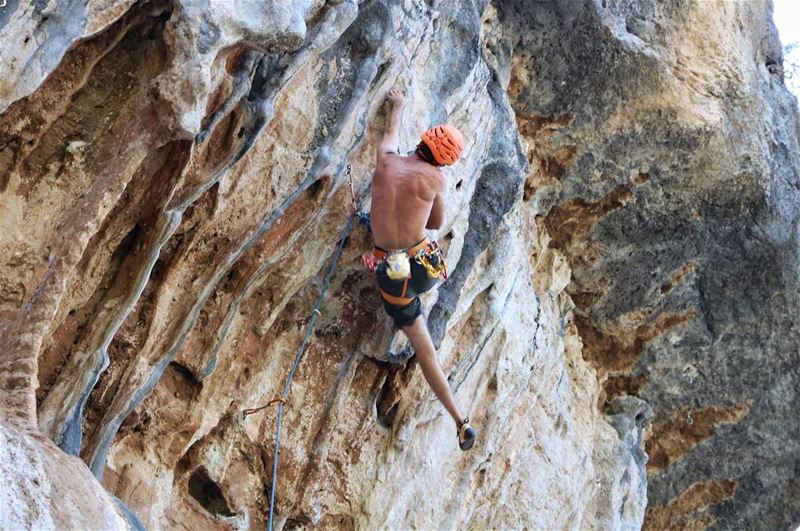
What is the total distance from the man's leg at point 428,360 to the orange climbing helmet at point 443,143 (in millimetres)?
1038

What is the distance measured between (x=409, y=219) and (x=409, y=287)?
1.36ft

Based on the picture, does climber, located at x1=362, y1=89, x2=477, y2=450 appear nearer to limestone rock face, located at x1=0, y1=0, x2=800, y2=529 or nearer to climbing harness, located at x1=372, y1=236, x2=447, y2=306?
climbing harness, located at x1=372, y1=236, x2=447, y2=306

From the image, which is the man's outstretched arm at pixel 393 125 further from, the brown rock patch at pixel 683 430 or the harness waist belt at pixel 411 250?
the brown rock patch at pixel 683 430

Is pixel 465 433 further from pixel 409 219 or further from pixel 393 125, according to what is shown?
pixel 393 125

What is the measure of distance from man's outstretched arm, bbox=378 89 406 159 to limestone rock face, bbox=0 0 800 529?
113 millimetres

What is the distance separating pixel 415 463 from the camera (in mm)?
6855

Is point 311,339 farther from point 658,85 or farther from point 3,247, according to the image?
point 658,85

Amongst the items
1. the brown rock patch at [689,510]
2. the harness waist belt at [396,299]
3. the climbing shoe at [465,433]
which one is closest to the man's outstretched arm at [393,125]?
the harness waist belt at [396,299]

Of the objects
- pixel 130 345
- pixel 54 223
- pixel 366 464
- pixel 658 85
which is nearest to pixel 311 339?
pixel 366 464

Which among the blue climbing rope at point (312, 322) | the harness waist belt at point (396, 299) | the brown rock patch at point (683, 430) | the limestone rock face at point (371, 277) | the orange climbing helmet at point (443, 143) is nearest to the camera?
the limestone rock face at point (371, 277)

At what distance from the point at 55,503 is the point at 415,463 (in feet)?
11.6

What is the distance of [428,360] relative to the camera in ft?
20.1

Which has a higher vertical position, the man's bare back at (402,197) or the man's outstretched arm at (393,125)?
the man's outstretched arm at (393,125)

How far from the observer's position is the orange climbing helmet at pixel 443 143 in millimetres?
5582
